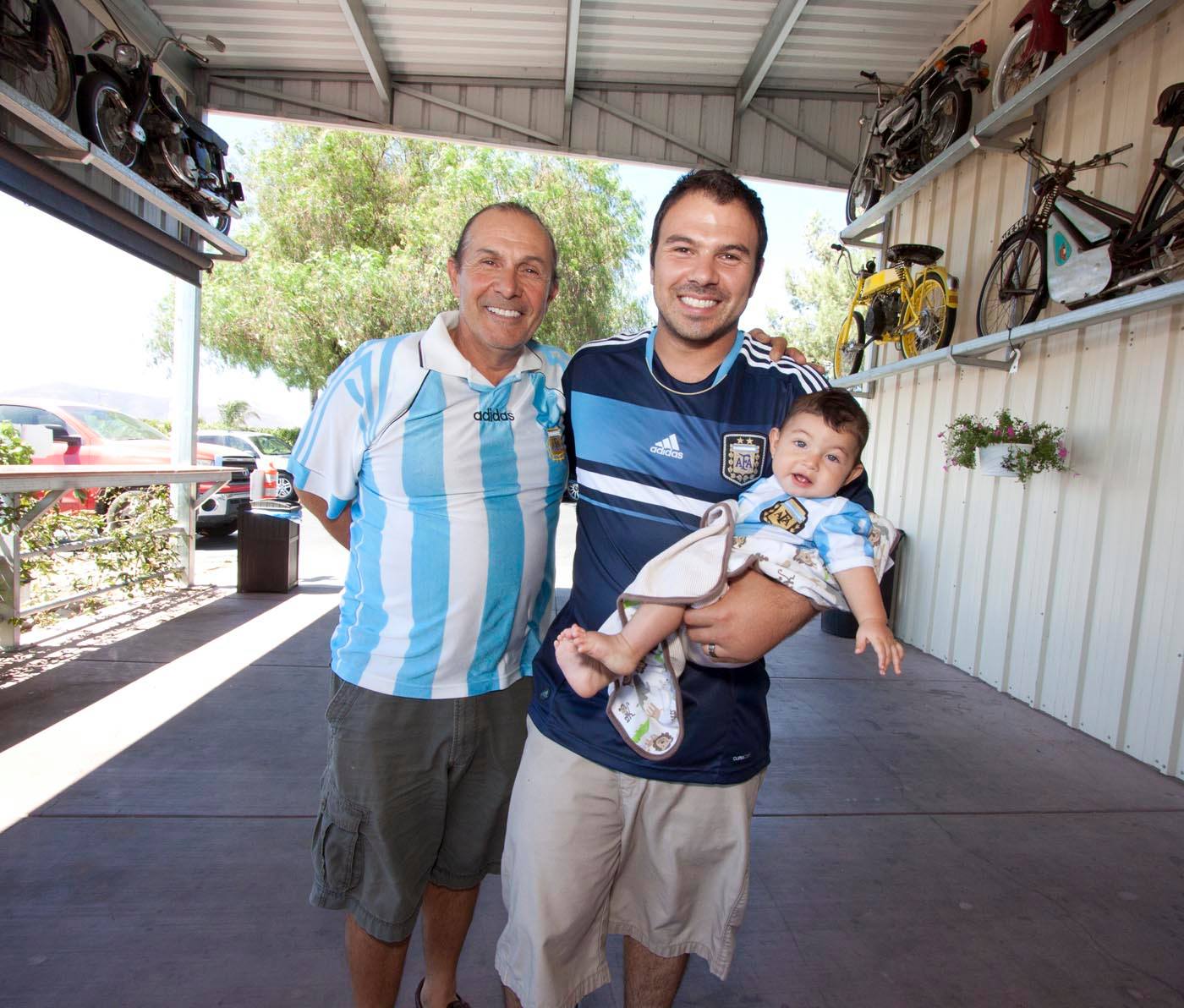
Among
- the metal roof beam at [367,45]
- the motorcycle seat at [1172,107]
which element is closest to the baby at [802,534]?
the motorcycle seat at [1172,107]

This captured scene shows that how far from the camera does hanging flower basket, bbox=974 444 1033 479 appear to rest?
4.23 metres

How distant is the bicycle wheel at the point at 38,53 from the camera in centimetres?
392

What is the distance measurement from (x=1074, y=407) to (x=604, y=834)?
401 cm

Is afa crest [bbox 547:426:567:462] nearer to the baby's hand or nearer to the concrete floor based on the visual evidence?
the baby's hand

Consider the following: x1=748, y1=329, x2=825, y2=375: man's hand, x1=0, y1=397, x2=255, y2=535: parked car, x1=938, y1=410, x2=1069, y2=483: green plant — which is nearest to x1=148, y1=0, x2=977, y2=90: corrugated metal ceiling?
x1=938, y1=410, x2=1069, y2=483: green plant

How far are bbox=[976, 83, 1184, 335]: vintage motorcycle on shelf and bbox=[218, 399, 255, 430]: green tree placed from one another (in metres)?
35.8

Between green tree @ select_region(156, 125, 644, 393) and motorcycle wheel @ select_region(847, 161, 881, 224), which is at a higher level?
green tree @ select_region(156, 125, 644, 393)

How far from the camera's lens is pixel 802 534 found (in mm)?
1499

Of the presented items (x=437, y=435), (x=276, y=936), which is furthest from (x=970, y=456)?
(x=276, y=936)

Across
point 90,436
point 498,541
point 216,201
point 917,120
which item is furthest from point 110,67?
point 917,120

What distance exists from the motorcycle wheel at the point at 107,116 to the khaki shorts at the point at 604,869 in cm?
493

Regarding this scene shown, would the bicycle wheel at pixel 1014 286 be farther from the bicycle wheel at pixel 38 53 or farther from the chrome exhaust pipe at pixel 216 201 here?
the chrome exhaust pipe at pixel 216 201

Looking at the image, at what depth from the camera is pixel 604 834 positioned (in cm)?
154

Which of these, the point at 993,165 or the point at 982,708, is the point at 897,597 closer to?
the point at 982,708
